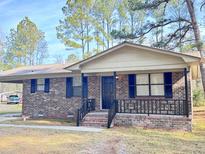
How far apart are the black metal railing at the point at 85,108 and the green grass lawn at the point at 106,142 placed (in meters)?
2.28

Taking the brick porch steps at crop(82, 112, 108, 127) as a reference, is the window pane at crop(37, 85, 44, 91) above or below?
above

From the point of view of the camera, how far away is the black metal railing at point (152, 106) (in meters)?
11.9

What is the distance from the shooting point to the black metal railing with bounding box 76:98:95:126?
1274 centimetres

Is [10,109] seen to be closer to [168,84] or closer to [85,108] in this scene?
[85,108]

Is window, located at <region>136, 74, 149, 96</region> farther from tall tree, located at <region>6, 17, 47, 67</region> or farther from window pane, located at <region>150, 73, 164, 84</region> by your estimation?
tall tree, located at <region>6, 17, 47, 67</region>

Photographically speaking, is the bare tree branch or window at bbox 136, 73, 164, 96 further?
the bare tree branch

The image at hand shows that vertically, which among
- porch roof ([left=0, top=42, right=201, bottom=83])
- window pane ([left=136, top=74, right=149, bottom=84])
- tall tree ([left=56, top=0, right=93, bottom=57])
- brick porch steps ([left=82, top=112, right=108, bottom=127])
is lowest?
brick porch steps ([left=82, top=112, right=108, bottom=127])

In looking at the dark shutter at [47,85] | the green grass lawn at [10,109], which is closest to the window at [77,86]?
the dark shutter at [47,85]

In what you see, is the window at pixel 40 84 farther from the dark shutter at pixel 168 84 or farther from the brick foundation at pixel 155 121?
the dark shutter at pixel 168 84

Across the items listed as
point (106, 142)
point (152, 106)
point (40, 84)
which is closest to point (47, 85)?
point (40, 84)

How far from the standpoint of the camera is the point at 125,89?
14.3m

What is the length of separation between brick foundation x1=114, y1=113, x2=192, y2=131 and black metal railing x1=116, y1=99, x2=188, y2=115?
404 mm

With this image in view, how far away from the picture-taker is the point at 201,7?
18.1m

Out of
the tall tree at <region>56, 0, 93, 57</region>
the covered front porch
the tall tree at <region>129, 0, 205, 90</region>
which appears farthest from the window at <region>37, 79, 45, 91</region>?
the tall tree at <region>56, 0, 93, 57</region>
